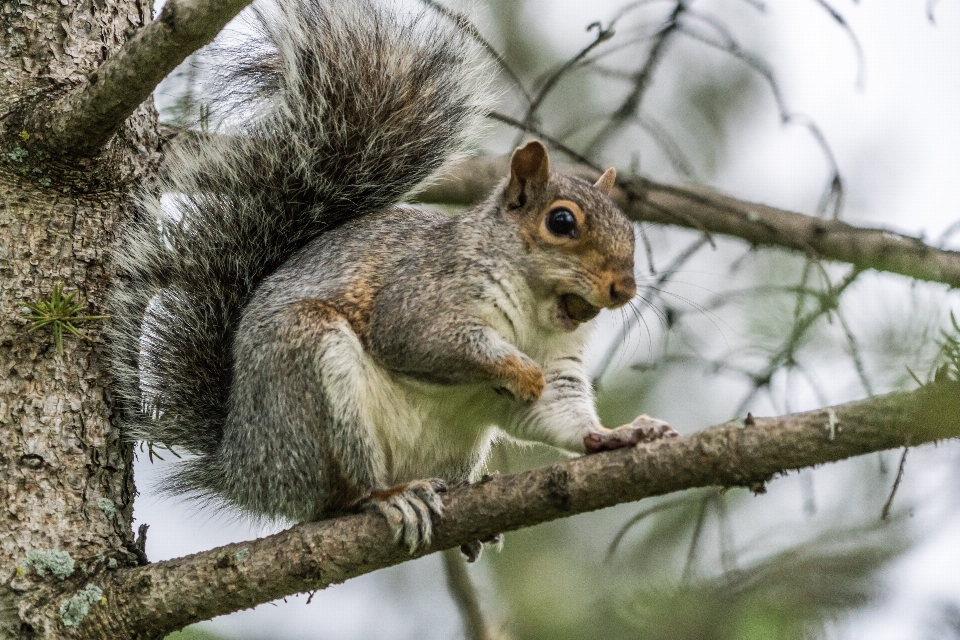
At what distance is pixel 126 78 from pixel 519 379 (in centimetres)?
94

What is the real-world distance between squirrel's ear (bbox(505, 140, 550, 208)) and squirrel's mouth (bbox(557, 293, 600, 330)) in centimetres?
27

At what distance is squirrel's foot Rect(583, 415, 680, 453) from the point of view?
174cm

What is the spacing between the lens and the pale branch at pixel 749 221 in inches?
86.4

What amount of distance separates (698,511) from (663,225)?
2.71 ft

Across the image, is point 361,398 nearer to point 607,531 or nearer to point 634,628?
point 634,628

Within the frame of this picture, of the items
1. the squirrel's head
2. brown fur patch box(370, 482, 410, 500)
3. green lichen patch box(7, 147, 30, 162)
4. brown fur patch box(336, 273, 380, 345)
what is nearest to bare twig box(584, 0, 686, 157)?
the squirrel's head

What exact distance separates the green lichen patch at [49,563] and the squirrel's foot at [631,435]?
0.97 m

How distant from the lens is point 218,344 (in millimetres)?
2215

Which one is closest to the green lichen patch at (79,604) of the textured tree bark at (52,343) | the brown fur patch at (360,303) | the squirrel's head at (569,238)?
the textured tree bark at (52,343)

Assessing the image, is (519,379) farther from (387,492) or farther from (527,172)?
(527,172)

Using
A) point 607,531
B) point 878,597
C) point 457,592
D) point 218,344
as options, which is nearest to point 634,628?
point 878,597

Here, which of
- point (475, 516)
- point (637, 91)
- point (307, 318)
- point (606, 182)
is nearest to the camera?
point (475, 516)

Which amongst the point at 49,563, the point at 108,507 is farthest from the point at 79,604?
the point at 108,507

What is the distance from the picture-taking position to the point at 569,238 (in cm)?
212
